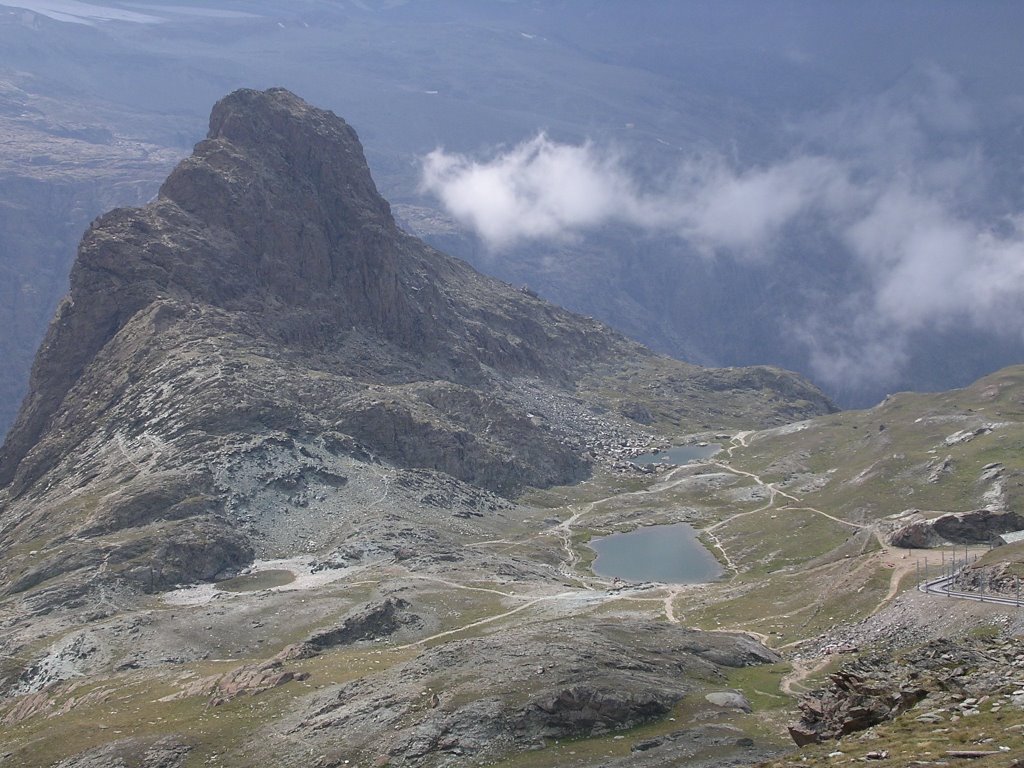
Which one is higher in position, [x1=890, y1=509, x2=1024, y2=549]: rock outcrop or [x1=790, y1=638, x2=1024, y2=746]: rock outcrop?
[x1=790, y1=638, x2=1024, y2=746]: rock outcrop

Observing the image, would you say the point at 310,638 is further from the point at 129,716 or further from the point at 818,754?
the point at 818,754

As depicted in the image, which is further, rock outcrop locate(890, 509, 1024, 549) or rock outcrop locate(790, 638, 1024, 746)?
rock outcrop locate(890, 509, 1024, 549)

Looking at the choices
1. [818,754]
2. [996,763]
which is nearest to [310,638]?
[818,754]

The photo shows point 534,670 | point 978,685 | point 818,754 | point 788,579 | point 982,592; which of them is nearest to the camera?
point 818,754

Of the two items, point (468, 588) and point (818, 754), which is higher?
point (818, 754)

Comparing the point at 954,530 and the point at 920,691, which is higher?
the point at 920,691

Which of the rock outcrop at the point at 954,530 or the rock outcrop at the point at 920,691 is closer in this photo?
the rock outcrop at the point at 920,691

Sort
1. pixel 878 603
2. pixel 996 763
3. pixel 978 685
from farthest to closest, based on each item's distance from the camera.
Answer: pixel 878 603, pixel 978 685, pixel 996 763

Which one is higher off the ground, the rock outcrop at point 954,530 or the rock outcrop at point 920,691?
the rock outcrop at point 920,691

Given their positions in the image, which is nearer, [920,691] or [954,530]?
[920,691]

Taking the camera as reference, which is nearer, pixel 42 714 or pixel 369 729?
pixel 369 729

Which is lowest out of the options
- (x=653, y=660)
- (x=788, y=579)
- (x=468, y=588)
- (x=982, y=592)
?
(x=468, y=588)
